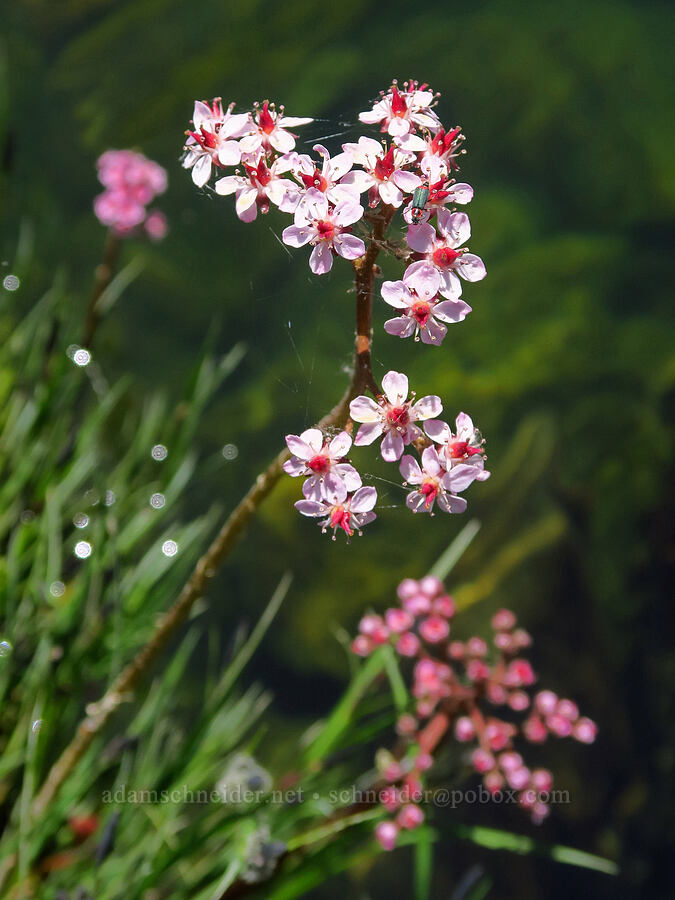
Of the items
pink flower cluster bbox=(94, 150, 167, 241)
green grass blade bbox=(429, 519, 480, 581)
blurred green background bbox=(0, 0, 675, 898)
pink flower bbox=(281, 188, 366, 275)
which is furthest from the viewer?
pink flower cluster bbox=(94, 150, 167, 241)

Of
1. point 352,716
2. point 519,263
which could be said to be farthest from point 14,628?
point 519,263

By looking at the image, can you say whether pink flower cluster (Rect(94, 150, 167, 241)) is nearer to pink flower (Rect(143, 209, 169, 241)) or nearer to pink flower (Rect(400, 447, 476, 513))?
pink flower (Rect(143, 209, 169, 241))

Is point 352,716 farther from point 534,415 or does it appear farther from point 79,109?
point 79,109

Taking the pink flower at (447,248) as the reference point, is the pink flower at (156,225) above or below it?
above

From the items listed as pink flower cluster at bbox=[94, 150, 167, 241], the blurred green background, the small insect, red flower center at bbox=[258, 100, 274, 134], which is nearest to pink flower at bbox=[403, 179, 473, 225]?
the small insect

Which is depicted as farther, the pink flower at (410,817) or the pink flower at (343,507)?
the pink flower at (410,817)

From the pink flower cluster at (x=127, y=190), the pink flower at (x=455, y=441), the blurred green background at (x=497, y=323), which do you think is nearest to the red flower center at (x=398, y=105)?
the pink flower at (x=455, y=441)

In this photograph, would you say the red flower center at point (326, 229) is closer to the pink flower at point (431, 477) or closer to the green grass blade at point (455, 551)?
the pink flower at point (431, 477)
